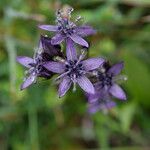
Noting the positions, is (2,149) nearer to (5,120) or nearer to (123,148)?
(5,120)

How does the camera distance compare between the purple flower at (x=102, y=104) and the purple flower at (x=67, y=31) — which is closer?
the purple flower at (x=67, y=31)

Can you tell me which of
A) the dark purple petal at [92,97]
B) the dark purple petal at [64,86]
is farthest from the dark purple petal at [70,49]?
the dark purple petal at [92,97]

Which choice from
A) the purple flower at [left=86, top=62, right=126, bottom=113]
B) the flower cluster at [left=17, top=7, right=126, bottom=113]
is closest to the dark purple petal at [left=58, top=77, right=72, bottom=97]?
the flower cluster at [left=17, top=7, right=126, bottom=113]

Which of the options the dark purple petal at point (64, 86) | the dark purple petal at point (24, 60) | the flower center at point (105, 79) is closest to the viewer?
the dark purple petal at point (64, 86)

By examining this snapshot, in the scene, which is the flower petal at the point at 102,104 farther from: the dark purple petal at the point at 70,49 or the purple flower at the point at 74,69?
the dark purple petal at the point at 70,49

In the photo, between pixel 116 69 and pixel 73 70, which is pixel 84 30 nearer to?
pixel 73 70

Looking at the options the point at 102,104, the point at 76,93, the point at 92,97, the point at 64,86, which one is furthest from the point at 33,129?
the point at 64,86
